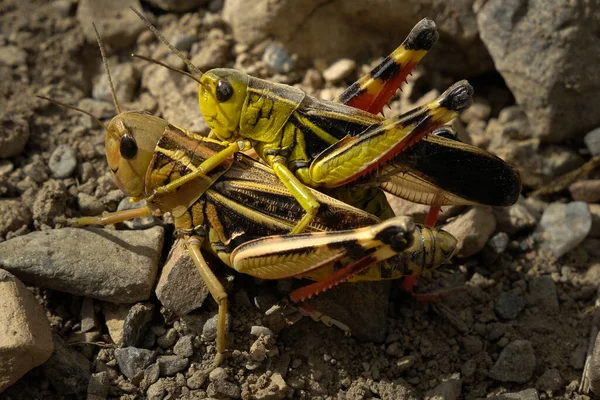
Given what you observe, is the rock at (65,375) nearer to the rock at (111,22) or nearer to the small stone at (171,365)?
the small stone at (171,365)

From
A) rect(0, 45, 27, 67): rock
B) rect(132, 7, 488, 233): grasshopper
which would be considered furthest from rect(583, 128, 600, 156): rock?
rect(0, 45, 27, 67): rock

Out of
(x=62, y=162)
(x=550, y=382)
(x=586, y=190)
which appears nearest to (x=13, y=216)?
(x=62, y=162)

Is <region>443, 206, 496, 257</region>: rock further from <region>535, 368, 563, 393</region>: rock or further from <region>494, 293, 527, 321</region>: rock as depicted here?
<region>535, 368, 563, 393</region>: rock

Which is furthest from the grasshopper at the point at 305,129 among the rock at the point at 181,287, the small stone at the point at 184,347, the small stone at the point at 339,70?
the small stone at the point at 339,70

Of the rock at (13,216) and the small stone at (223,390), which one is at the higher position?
the rock at (13,216)

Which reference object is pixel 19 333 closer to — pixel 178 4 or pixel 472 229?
pixel 472 229
